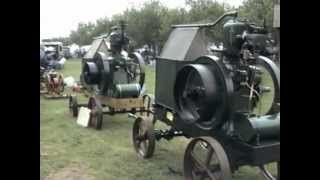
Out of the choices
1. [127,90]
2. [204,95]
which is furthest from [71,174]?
[127,90]

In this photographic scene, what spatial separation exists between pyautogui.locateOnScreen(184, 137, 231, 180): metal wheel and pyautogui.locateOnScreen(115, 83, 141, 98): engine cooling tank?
3.12 metres

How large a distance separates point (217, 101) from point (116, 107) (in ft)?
11.2

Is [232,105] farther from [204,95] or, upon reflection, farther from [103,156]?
[103,156]

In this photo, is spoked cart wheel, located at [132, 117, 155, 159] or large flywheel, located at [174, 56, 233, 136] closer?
large flywheel, located at [174, 56, 233, 136]

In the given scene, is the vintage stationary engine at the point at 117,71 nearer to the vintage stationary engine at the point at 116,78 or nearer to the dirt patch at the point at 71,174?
the vintage stationary engine at the point at 116,78

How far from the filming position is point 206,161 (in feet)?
11.4

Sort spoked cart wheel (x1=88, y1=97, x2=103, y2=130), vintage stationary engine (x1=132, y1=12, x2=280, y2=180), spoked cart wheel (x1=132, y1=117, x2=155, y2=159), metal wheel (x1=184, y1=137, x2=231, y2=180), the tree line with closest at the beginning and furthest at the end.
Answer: metal wheel (x1=184, y1=137, x2=231, y2=180)
vintage stationary engine (x1=132, y1=12, x2=280, y2=180)
spoked cart wheel (x1=132, y1=117, x2=155, y2=159)
spoked cart wheel (x1=88, y1=97, x2=103, y2=130)
the tree line

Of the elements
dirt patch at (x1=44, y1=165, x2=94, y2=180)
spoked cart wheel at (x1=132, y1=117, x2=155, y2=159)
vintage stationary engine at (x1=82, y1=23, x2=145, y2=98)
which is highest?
vintage stationary engine at (x1=82, y1=23, x2=145, y2=98)

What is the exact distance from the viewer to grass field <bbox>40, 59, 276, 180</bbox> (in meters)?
4.42

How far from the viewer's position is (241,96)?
3543 mm

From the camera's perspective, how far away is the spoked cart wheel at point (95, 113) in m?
6.61

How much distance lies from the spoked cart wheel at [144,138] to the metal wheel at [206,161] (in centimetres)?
102

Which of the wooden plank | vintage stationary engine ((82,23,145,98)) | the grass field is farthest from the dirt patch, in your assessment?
vintage stationary engine ((82,23,145,98))

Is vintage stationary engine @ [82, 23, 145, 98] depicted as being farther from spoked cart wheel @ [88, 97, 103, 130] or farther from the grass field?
the grass field
